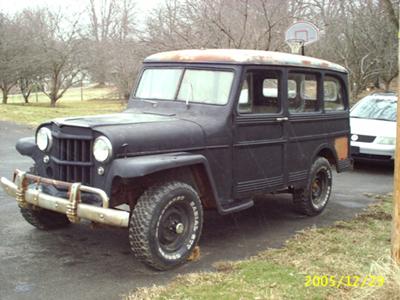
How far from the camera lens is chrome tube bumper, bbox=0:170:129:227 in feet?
14.3

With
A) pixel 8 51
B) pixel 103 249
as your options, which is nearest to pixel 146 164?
pixel 103 249

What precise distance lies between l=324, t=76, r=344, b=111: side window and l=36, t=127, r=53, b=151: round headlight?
3653 mm

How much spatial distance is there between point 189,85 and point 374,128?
19.8ft

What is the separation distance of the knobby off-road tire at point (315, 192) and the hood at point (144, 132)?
6.81 ft

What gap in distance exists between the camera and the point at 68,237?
5.68 metres

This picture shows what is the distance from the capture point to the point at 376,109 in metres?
11.5

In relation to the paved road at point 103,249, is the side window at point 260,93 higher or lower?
higher

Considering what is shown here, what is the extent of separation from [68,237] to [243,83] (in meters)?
2.42

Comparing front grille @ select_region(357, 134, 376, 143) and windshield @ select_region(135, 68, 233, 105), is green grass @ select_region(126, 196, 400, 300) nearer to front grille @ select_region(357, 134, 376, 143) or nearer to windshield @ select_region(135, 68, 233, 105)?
windshield @ select_region(135, 68, 233, 105)

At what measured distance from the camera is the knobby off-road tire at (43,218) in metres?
5.71

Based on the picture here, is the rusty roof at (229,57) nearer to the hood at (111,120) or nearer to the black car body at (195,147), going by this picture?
the black car body at (195,147)

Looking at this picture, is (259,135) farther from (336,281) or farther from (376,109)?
(376,109)

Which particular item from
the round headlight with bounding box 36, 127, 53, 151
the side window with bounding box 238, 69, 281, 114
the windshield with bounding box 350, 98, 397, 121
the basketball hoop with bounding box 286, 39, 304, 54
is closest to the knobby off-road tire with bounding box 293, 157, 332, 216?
the side window with bounding box 238, 69, 281, 114

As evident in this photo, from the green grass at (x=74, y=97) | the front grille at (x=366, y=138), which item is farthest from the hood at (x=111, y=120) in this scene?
the green grass at (x=74, y=97)
